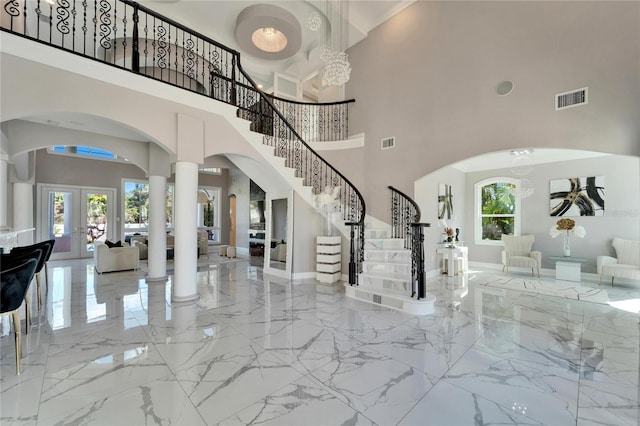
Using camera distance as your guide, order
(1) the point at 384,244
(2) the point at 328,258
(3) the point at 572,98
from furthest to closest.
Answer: (2) the point at 328,258
(1) the point at 384,244
(3) the point at 572,98

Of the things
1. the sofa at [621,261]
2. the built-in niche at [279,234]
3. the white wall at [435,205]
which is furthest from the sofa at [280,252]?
the sofa at [621,261]

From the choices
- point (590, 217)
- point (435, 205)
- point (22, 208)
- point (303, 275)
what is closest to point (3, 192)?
point (22, 208)

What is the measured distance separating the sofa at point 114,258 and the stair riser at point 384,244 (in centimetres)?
604

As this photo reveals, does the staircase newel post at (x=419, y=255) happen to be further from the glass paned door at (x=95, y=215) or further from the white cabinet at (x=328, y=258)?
the glass paned door at (x=95, y=215)

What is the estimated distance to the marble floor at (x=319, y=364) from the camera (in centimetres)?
195

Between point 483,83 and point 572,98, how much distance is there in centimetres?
130

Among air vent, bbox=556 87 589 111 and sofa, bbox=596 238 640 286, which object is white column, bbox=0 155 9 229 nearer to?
air vent, bbox=556 87 589 111

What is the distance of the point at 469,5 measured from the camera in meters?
4.95

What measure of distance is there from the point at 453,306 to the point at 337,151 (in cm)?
425

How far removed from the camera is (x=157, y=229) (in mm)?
5820

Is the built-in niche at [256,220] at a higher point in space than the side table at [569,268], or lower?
higher

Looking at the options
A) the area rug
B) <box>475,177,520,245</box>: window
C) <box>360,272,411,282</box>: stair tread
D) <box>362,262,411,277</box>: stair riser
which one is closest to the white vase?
the area rug

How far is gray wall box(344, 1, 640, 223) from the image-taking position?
3.62 meters

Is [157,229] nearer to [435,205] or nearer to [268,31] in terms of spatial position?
[268,31]
